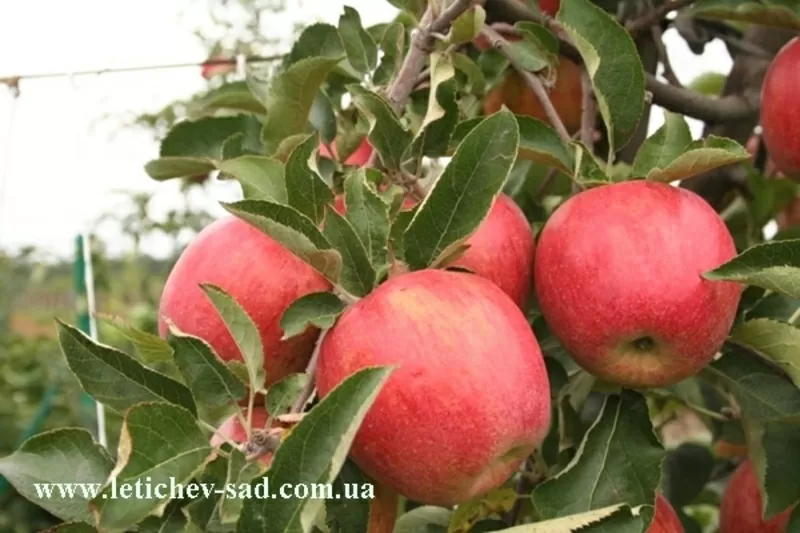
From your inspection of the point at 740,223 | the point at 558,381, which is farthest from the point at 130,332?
the point at 740,223

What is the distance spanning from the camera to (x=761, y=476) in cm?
72

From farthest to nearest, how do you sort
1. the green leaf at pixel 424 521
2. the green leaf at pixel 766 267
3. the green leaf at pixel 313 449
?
1. the green leaf at pixel 424 521
2. the green leaf at pixel 766 267
3. the green leaf at pixel 313 449

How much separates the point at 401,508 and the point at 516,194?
0.30 meters

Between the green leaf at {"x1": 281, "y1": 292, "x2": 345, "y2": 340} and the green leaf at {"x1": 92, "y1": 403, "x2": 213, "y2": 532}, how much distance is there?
8 centimetres

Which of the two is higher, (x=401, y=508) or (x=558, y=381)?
(x=558, y=381)

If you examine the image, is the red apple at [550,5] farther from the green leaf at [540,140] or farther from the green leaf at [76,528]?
the green leaf at [76,528]

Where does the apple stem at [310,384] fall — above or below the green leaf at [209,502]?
above

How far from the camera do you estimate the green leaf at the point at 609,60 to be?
26.2 inches

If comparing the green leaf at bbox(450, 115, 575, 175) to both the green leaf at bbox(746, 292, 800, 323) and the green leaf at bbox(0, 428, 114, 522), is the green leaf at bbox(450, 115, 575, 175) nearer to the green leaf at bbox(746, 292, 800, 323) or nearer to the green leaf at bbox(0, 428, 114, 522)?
the green leaf at bbox(746, 292, 800, 323)

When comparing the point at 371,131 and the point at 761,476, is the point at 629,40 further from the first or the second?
the point at 761,476

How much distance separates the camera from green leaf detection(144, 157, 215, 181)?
76 cm

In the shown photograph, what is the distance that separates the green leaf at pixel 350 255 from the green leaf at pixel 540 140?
133mm

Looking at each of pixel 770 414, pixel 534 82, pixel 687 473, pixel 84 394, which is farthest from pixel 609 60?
pixel 84 394

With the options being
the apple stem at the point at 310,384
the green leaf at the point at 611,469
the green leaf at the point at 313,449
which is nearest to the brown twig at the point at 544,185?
the green leaf at the point at 611,469
